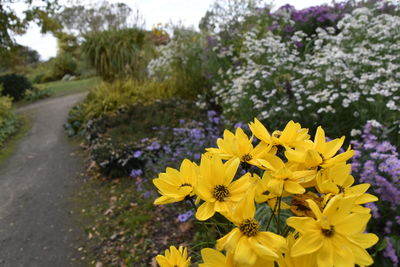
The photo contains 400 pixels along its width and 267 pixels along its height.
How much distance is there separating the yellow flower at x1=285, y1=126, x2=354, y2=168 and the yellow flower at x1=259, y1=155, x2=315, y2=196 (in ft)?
0.09

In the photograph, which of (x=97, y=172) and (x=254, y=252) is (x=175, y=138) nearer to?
(x=97, y=172)

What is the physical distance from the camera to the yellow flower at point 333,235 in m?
0.53

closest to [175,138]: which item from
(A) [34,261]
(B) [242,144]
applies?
(A) [34,261]

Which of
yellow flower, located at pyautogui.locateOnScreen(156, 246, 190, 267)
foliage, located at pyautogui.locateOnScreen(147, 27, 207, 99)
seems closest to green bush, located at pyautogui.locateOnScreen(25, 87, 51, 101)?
foliage, located at pyautogui.locateOnScreen(147, 27, 207, 99)

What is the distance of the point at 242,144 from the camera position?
76cm

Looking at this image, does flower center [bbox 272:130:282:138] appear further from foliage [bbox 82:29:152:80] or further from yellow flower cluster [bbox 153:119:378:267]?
foliage [bbox 82:29:152:80]

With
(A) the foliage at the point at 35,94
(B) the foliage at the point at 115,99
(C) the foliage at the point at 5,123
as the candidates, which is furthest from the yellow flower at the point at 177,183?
(A) the foliage at the point at 35,94

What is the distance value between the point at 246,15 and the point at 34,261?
19.8ft

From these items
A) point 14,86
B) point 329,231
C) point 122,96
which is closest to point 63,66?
point 14,86

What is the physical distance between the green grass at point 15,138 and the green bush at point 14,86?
151 inches

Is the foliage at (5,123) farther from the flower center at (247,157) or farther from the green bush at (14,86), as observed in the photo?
the flower center at (247,157)

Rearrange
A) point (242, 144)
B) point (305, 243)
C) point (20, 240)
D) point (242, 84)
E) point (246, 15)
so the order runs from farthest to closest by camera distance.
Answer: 1. point (246, 15)
2. point (242, 84)
3. point (20, 240)
4. point (242, 144)
5. point (305, 243)

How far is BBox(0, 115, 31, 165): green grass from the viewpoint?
21.6 ft

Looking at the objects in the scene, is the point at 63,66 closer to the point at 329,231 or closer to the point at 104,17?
the point at 104,17
